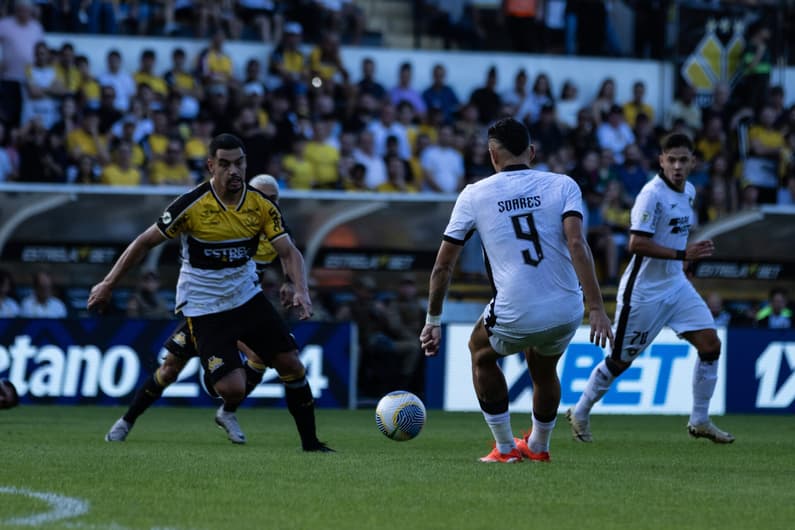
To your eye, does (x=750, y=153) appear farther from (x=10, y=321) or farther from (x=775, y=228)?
(x=10, y=321)

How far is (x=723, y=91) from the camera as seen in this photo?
25.0 meters

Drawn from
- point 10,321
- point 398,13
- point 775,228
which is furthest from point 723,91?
point 10,321

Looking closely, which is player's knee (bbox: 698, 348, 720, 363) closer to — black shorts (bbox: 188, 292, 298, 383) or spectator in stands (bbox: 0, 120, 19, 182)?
black shorts (bbox: 188, 292, 298, 383)

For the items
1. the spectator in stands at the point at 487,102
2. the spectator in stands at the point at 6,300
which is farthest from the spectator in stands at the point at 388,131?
the spectator in stands at the point at 6,300

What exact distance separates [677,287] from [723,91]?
1322 centimetres

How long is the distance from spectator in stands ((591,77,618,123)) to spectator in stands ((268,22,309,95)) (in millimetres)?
4714

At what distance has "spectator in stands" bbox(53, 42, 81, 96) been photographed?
20875 mm

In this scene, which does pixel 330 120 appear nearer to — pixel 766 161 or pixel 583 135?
pixel 583 135

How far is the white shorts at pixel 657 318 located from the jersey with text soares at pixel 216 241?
3.27m

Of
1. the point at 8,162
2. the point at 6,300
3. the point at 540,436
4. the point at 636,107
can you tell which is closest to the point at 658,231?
the point at 540,436

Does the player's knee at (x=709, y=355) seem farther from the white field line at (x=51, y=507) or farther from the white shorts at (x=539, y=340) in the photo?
the white field line at (x=51, y=507)

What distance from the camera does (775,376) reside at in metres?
18.5

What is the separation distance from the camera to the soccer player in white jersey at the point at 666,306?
12148 millimetres

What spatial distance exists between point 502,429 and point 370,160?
12.0m
